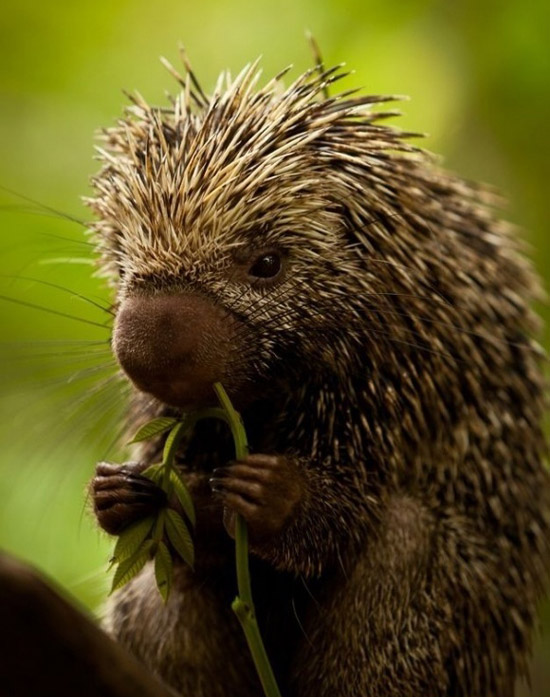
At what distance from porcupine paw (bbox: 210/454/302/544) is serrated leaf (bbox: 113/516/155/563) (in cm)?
17

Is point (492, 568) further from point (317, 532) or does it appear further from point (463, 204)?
point (463, 204)

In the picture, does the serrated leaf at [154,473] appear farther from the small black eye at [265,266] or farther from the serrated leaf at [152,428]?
the small black eye at [265,266]

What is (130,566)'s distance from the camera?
2.21 m

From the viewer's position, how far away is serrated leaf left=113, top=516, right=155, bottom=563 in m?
2.26

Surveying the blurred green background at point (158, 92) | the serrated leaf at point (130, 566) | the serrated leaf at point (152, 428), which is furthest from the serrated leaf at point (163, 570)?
the blurred green background at point (158, 92)

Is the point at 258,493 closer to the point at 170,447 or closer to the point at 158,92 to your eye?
the point at 170,447

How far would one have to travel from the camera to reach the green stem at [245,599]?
2057 mm

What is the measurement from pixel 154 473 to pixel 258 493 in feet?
0.91

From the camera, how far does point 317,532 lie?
2436mm

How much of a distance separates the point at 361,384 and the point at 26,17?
3.18 metres

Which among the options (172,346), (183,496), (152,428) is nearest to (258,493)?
(183,496)

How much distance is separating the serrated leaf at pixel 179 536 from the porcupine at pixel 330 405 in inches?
3.0

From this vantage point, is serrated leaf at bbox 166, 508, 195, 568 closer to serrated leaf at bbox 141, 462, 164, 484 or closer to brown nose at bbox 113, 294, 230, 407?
serrated leaf at bbox 141, 462, 164, 484

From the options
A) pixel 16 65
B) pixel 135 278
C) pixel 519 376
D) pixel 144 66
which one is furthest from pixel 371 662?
pixel 16 65
